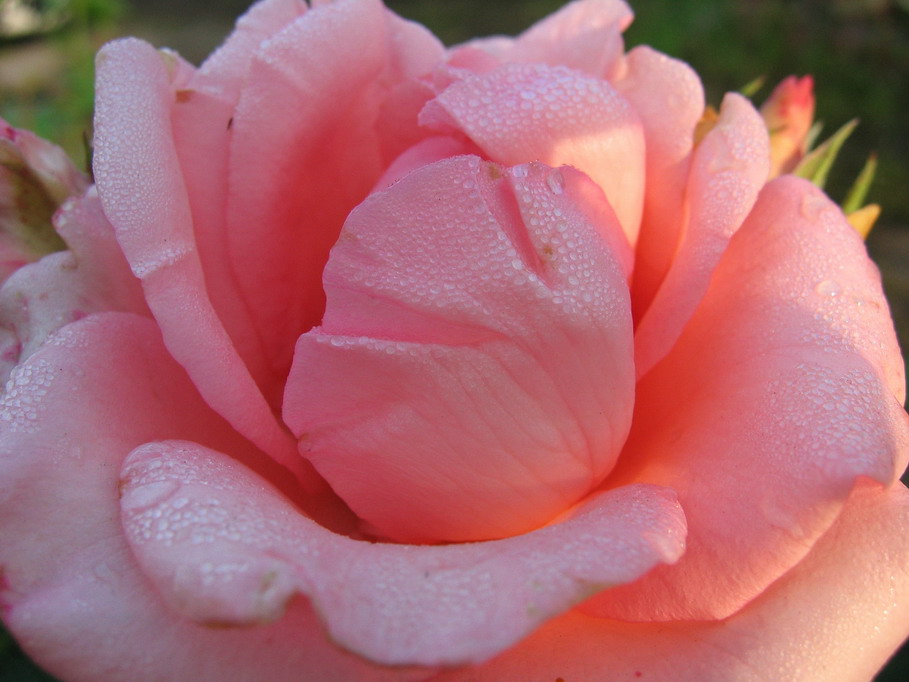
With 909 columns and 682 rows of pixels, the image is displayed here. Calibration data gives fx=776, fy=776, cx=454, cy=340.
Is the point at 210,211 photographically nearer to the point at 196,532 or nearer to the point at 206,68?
the point at 206,68

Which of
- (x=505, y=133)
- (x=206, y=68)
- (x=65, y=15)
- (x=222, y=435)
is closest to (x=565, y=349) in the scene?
(x=505, y=133)

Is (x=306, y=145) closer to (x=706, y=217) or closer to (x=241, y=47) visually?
(x=241, y=47)

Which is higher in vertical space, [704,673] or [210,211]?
[210,211]

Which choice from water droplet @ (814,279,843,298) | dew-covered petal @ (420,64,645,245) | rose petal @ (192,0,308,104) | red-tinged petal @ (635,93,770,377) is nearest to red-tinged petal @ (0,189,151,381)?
rose petal @ (192,0,308,104)

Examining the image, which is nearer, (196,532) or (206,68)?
(196,532)

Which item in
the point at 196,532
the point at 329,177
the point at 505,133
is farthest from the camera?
the point at 329,177

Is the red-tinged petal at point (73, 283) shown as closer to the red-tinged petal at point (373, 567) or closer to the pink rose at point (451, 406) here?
the pink rose at point (451, 406)
